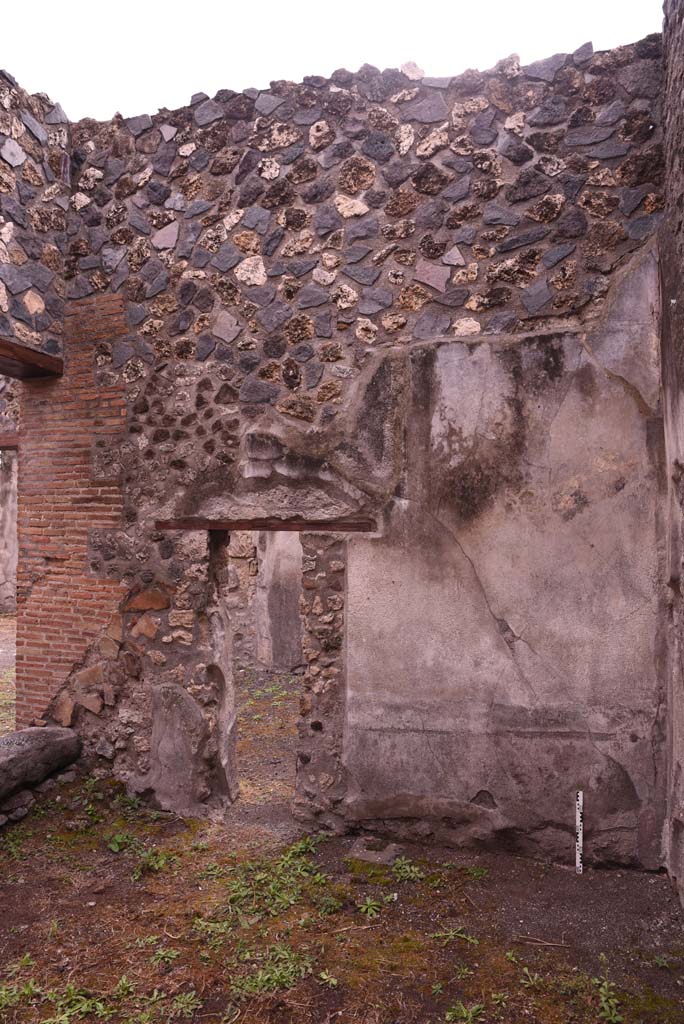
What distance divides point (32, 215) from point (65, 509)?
1863 millimetres

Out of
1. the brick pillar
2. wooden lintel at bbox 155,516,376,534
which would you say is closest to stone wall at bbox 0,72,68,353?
the brick pillar

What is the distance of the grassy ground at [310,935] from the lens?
2629 mm

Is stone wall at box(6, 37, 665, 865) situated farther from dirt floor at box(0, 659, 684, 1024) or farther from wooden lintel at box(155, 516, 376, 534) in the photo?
dirt floor at box(0, 659, 684, 1024)

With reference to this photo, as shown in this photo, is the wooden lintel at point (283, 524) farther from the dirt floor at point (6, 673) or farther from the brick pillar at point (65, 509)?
the dirt floor at point (6, 673)

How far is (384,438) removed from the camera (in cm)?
387

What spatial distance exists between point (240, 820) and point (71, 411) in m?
2.82

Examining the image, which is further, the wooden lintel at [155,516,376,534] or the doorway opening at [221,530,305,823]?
the doorway opening at [221,530,305,823]

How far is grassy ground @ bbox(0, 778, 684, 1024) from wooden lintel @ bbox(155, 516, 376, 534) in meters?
1.75

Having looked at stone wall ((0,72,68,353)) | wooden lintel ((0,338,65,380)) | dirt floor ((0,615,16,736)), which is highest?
stone wall ((0,72,68,353))

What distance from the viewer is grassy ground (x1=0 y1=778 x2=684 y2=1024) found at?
2629 mm

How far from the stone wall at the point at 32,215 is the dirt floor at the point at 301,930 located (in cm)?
300

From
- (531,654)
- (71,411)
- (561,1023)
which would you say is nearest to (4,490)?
(71,411)

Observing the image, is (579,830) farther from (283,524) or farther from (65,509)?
(65,509)

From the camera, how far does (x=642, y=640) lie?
3.49 meters
